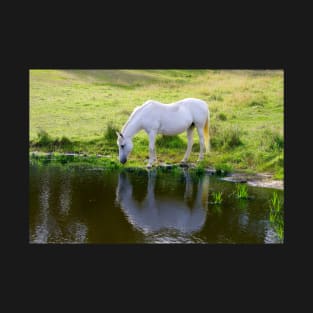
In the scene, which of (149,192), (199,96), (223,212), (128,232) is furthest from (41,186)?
(199,96)

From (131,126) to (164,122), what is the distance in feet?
3.66

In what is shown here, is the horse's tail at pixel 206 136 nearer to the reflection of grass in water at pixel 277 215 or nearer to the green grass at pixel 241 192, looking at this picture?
Result: the green grass at pixel 241 192

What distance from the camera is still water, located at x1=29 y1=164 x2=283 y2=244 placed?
27.6ft

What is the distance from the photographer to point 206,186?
1147 centimetres

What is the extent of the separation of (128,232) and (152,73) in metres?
12.3

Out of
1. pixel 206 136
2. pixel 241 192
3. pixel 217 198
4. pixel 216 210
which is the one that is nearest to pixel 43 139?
pixel 206 136

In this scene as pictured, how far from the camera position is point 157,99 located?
1814 cm

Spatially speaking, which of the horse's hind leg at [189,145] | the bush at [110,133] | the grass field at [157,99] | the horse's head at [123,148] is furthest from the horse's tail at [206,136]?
the bush at [110,133]

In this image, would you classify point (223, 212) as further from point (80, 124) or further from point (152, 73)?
point (152, 73)

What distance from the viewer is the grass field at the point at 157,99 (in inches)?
571

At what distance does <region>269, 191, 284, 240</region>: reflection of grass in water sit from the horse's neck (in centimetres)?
441

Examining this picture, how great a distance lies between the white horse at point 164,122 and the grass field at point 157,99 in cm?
64

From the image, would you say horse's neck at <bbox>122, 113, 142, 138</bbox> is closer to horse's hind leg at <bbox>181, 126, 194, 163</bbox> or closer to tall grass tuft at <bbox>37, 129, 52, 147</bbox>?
horse's hind leg at <bbox>181, 126, 194, 163</bbox>

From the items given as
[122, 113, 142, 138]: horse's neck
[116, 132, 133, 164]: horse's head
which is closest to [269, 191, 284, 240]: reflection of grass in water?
[116, 132, 133, 164]: horse's head
